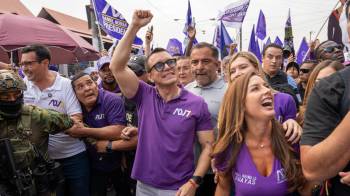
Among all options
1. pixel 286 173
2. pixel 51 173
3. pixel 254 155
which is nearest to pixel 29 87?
pixel 51 173

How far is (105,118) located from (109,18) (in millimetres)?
3754

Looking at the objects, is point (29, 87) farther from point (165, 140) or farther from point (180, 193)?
point (180, 193)

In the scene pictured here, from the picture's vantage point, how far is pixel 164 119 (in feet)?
8.59

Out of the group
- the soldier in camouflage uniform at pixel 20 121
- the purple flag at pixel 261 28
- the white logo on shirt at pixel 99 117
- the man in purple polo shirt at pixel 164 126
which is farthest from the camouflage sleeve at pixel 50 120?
the purple flag at pixel 261 28

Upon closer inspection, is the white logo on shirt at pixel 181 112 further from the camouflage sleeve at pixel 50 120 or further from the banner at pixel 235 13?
the banner at pixel 235 13

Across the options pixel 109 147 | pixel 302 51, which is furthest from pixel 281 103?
pixel 302 51

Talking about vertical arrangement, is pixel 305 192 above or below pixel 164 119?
below

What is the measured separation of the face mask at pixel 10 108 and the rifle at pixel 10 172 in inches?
8.8

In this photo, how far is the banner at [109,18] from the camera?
667 cm

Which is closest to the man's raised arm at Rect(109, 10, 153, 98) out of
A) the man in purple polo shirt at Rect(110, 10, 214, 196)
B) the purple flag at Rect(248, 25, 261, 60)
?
the man in purple polo shirt at Rect(110, 10, 214, 196)

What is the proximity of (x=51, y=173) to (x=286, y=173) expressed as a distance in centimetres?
209

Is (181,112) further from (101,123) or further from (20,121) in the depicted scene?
(20,121)

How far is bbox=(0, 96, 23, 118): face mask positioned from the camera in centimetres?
272

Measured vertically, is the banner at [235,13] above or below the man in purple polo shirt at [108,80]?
above
